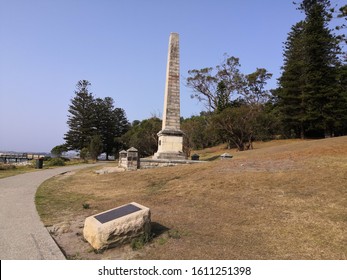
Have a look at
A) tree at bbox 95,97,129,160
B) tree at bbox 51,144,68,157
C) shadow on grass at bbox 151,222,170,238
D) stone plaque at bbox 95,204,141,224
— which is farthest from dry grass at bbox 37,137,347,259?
tree at bbox 95,97,129,160

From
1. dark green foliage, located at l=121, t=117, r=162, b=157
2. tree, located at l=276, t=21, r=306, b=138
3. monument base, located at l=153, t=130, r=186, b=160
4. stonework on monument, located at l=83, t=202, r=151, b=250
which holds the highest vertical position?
tree, located at l=276, t=21, r=306, b=138

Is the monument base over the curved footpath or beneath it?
over

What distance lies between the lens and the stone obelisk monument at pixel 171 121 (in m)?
19.1

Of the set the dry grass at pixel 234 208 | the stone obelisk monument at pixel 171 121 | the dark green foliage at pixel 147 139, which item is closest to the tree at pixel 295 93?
the dark green foliage at pixel 147 139

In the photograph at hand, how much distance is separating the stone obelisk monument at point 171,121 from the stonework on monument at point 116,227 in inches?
527

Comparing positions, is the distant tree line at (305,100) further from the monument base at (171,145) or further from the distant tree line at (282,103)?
the monument base at (171,145)

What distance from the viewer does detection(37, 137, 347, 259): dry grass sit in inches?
199

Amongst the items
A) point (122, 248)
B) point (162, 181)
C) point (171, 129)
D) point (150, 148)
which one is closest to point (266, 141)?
point (150, 148)

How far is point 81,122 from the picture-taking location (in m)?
56.3

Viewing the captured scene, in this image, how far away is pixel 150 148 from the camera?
4672 cm

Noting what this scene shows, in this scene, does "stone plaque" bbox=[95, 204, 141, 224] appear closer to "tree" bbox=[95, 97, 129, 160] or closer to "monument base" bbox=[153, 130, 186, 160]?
"monument base" bbox=[153, 130, 186, 160]

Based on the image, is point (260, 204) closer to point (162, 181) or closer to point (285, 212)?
point (285, 212)

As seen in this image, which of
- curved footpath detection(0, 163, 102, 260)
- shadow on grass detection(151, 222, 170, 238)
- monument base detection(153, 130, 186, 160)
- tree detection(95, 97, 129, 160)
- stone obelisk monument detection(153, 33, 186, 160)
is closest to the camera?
curved footpath detection(0, 163, 102, 260)

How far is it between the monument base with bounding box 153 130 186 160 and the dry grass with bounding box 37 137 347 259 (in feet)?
20.1
